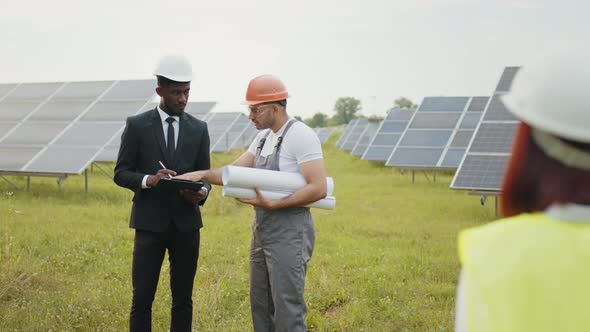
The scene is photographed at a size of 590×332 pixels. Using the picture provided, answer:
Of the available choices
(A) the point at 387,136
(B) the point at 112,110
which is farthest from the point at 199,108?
(B) the point at 112,110

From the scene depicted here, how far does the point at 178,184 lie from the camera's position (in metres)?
3.77

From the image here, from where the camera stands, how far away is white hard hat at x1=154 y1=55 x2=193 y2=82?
389cm

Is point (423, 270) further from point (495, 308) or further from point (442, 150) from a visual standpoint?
point (442, 150)

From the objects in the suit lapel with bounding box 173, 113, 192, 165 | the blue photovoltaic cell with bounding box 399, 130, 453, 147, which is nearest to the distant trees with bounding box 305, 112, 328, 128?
the blue photovoltaic cell with bounding box 399, 130, 453, 147

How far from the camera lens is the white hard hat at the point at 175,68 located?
3.89m

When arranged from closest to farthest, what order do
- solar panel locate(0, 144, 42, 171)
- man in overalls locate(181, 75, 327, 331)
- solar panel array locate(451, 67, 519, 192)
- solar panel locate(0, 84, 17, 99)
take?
1. man in overalls locate(181, 75, 327, 331)
2. solar panel array locate(451, 67, 519, 192)
3. solar panel locate(0, 144, 42, 171)
4. solar panel locate(0, 84, 17, 99)

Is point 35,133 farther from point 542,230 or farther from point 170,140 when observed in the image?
point 542,230

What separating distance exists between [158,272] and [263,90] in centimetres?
136

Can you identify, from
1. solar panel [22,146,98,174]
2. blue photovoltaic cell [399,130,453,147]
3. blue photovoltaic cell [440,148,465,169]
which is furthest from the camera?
blue photovoltaic cell [399,130,453,147]

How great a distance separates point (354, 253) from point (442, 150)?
9.73 m

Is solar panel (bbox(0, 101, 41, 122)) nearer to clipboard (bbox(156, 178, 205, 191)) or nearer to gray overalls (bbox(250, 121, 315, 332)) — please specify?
clipboard (bbox(156, 178, 205, 191))

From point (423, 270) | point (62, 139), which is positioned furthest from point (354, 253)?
point (62, 139)

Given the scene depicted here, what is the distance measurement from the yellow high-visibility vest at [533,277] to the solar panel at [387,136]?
64.6 ft

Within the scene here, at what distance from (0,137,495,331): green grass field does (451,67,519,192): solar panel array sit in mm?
674
